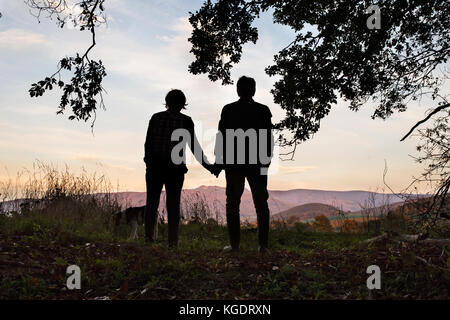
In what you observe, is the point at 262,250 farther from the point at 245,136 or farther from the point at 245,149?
the point at 245,136

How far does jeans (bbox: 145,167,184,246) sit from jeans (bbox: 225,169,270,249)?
954 millimetres

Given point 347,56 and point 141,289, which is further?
point 347,56

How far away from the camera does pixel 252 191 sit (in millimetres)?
6922

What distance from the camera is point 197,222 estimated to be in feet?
44.4

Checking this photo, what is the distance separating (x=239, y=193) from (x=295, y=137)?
1.68 m

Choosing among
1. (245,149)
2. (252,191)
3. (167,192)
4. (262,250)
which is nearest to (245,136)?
(245,149)

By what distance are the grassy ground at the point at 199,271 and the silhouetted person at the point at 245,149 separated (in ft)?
2.92

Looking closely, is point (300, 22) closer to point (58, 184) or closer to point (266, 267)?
point (266, 267)

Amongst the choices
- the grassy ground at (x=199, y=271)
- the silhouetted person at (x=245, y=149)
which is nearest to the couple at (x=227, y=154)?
the silhouetted person at (x=245, y=149)

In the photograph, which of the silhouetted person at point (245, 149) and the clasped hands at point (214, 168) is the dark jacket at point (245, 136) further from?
the clasped hands at point (214, 168)

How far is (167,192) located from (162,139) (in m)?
0.92

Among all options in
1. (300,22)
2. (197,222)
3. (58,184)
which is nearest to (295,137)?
(300,22)

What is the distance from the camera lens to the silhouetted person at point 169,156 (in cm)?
732

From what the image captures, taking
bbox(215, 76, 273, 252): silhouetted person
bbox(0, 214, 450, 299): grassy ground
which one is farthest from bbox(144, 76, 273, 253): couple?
bbox(0, 214, 450, 299): grassy ground
